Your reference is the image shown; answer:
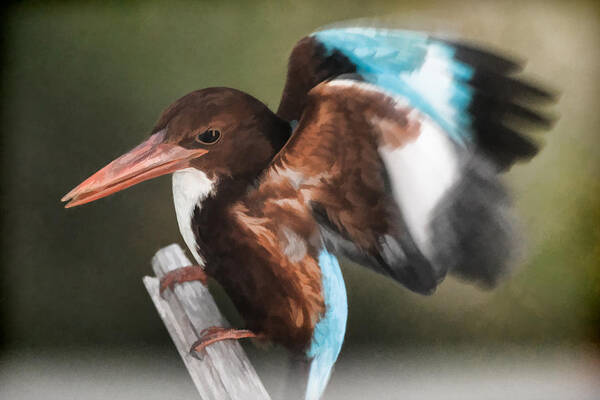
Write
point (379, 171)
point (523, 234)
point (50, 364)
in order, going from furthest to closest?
1. point (50, 364)
2. point (523, 234)
3. point (379, 171)

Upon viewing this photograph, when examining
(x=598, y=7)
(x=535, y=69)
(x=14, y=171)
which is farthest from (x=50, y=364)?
(x=598, y=7)

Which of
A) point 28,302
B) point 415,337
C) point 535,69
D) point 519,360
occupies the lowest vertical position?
point 519,360

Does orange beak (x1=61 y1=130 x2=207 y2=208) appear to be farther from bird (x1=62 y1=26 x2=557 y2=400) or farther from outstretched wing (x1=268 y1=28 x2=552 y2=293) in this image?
outstretched wing (x1=268 y1=28 x2=552 y2=293)

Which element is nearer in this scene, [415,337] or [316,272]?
[316,272]

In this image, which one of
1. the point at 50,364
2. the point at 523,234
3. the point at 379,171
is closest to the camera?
the point at 379,171

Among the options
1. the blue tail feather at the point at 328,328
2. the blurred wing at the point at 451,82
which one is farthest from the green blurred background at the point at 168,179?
the blurred wing at the point at 451,82

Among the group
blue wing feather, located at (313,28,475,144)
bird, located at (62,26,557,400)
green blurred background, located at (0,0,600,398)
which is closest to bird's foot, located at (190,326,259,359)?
bird, located at (62,26,557,400)

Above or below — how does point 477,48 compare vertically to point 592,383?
above

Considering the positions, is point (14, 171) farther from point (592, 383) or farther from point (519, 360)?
point (592, 383)
